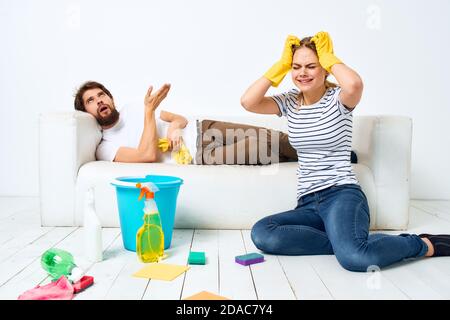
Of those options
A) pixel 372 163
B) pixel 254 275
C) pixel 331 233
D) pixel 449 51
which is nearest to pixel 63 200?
pixel 254 275

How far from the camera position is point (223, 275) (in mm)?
1415

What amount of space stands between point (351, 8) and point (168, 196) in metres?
1.91

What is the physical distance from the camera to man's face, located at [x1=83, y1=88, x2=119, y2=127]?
2.30 m

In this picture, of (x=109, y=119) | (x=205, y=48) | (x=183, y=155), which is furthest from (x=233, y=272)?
(x=205, y=48)

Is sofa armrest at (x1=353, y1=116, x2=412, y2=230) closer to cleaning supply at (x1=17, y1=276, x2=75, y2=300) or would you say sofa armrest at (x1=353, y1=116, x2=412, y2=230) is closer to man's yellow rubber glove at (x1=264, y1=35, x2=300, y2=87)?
man's yellow rubber glove at (x1=264, y1=35, x2=300, y2=87)

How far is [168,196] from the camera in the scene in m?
1.70

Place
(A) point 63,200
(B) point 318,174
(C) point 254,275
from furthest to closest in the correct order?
(A) point 63,200
(B) point 318,174
(C) point 254,275

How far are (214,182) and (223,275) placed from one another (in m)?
0.65

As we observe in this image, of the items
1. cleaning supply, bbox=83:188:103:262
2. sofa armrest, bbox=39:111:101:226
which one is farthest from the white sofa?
cleaning supply, bbox=83:188:103:262

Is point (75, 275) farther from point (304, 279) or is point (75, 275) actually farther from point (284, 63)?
point (284, 63)

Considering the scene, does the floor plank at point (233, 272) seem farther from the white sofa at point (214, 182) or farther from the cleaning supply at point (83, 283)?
the cleaning supply at point (83, 283)

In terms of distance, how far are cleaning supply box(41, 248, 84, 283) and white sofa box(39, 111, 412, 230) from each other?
638mm

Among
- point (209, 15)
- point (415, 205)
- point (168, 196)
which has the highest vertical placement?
point (209, 15)
